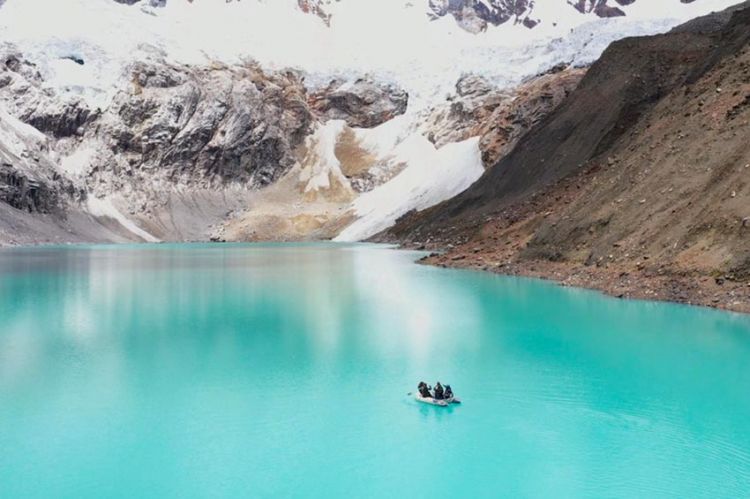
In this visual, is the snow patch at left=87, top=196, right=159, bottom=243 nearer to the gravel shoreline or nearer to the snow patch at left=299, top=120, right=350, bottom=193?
the snow patch at left=299, top=120, right=350, bottom=193

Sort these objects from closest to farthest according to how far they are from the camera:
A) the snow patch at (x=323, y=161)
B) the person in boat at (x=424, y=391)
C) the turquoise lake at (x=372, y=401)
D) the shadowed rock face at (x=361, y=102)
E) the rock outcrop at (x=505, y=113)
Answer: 1. the turquoise lake at (x=372, y=401)
2. the person in boat at (x=424, y=391)
3. the rock outcrop at (x=505, y=113)
4. the snow patch at (x=323, y=161)
5. the shadowed rock face at (x=361, y=102)

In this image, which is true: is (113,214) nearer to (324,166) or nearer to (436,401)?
(324,166)

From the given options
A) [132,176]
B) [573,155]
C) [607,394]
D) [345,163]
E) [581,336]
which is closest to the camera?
[607,394]

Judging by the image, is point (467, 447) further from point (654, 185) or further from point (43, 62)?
point (43, 62)

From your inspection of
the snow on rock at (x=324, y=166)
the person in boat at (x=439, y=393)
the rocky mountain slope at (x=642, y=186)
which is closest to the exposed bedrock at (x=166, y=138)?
the snow on rock at (x=324, y=166)

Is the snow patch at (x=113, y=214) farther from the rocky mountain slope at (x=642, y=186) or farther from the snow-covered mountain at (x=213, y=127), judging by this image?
the rocky mountain slope at (x=642, y=186)

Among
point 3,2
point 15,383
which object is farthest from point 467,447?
point 3,2

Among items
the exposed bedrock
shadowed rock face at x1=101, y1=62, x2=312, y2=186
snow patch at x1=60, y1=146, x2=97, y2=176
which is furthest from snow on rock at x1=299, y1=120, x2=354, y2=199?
snow patch at x1=60, y1=146, x2=97, y2=176
